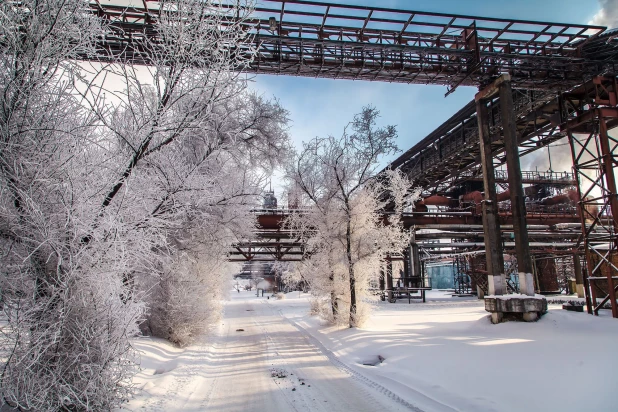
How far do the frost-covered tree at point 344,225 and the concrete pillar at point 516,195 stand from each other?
3.88m

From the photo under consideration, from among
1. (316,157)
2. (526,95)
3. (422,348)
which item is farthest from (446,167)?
(422,348)

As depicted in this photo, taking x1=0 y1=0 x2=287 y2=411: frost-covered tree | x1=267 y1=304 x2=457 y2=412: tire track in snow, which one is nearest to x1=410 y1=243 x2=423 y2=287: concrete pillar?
x1=267 y1=304 x2=457 y2=412: tire track in snow

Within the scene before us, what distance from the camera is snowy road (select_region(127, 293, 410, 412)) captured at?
5.44 m

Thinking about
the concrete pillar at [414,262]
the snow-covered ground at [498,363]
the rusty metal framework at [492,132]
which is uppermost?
the rusty metal framework at [492,132]

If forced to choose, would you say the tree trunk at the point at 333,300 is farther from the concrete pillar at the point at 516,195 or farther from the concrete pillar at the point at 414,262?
the concrete pillar at the point at 414,262

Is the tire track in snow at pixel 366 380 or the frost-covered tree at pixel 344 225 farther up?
the frost-covered tree at pixel 344 225

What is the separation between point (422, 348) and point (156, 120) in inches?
296

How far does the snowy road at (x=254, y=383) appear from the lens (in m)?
5.44

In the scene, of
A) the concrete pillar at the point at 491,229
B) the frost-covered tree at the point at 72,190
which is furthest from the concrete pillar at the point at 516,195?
the frost-covered tree at the point at 72,190

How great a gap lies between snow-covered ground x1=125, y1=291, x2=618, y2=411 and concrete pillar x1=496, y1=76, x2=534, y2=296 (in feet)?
4.84

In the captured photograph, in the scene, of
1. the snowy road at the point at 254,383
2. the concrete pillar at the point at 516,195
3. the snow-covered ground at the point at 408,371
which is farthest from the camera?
the concrete pillar at the point at 516,195

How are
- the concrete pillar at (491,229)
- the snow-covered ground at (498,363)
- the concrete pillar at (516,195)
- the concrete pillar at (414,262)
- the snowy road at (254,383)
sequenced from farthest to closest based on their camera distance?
1. the concrete pillar at (414,262)
2. the concrete pillar at (491,229)
3. the concrete pillar at (516,195)
4. the snowy road at (254,383)
5. the snow-covered ground at (498,363)

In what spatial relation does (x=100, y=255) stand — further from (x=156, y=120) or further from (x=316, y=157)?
(x=316, y=157)

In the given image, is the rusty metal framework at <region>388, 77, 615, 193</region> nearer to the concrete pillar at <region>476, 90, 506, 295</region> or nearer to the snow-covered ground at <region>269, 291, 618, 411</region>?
the concrete pillar at <region>476, 90, 506, 295</region>
